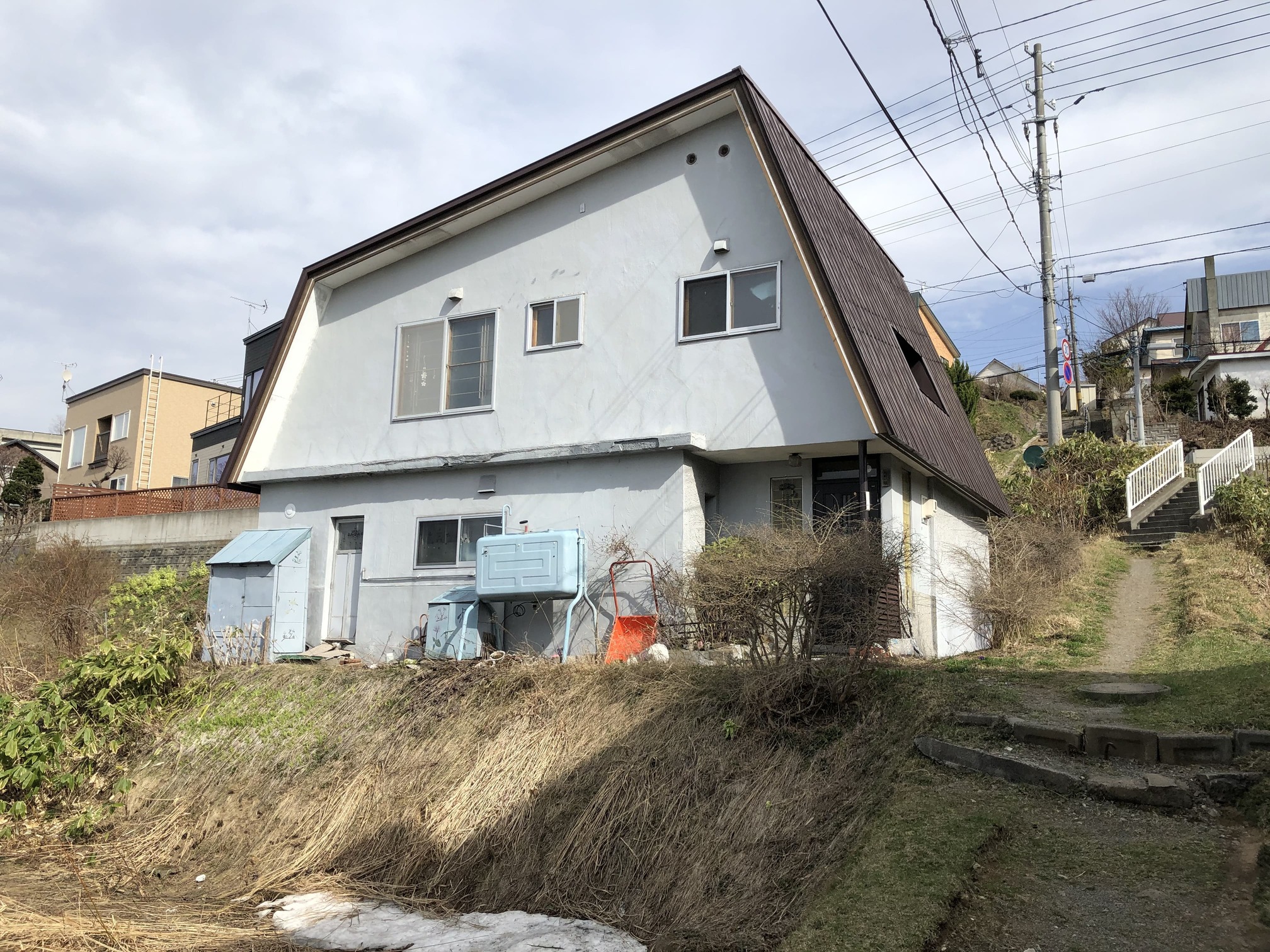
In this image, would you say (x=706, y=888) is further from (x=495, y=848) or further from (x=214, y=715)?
(x=214, y=715)

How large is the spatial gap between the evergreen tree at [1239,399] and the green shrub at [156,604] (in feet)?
Result: 117

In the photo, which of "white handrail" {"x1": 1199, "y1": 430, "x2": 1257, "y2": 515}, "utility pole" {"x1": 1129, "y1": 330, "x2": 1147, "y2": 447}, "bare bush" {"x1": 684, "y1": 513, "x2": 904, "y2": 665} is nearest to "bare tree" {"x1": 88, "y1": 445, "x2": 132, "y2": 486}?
"bare bush" {"x1": 684, "y1": 513, "x2": 904, "y2": 665}

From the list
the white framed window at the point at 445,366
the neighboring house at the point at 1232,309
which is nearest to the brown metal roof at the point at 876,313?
the white framed window at the point at 445,366

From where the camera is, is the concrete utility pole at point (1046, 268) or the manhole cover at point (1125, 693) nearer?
the manhole cover at point (1125, 693)

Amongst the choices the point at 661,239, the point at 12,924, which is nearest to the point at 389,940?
the point at 12,924

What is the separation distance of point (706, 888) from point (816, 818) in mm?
949

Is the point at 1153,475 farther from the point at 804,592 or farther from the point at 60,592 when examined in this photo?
the point at 60,592

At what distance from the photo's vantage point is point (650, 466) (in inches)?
494

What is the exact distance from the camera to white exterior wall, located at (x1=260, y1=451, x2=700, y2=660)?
40.7 feet

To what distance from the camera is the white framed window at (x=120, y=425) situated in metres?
40.4

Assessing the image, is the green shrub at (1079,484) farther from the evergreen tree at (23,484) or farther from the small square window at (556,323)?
the evergreen tree at (23,484)

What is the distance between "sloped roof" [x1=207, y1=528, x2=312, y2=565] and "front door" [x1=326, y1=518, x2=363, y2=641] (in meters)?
0.58

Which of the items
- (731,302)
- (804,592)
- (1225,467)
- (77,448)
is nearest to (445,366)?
(731,302)

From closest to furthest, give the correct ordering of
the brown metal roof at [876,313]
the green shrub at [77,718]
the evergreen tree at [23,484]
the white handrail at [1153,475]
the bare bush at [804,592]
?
the bare bush at [804,592] < the green shrub at [77,718] < the brown metal roof at [876,313] < the white handrail at [1153,475] < the evergreen tree at [23,484]
